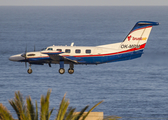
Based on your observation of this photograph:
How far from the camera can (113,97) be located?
12031 cm

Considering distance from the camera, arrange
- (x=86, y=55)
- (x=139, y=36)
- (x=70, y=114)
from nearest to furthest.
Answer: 1. (x=70, y=114)
2. (x=86, y=55)
3. (x=139, y=36)

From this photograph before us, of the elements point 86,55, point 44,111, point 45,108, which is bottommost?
point 44,111

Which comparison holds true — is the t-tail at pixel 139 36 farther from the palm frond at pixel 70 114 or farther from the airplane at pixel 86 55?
the palm frond at pixel 70 114

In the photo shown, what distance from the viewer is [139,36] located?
69562mm

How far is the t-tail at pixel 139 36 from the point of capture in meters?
68.9

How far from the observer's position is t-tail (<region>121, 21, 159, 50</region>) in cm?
6894

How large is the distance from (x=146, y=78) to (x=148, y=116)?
35.5 metres

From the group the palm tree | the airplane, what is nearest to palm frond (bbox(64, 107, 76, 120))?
the palm tree

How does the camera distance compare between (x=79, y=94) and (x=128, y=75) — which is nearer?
(x=79, y=94)

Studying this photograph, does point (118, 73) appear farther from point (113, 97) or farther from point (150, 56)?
point (150, 56)

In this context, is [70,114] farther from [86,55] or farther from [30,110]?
[86,55]

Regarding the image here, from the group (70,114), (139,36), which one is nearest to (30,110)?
(70,114)

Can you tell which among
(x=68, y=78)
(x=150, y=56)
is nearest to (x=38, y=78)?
(x=68, y=78)

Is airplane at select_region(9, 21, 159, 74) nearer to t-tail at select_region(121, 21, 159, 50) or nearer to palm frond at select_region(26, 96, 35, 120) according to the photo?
t-tail at select_region(121, 21, 159, 50)
